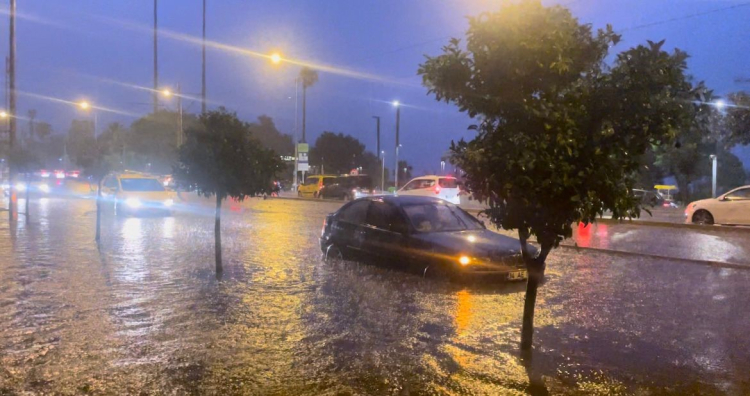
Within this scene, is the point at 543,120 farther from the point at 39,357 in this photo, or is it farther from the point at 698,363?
the point at 39,357

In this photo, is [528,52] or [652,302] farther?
[652,302]

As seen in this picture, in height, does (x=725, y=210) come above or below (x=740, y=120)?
below

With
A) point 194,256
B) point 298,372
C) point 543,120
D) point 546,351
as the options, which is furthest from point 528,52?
point 194,256

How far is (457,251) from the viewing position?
399 inches

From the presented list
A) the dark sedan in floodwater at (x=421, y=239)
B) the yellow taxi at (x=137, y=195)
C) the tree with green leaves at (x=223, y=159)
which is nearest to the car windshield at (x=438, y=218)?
the dark sedan in floodwater at (x=421, y=239)

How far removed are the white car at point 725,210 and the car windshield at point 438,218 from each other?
46.6ft

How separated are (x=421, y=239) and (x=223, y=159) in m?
3.44

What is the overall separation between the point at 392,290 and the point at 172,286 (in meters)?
3.44

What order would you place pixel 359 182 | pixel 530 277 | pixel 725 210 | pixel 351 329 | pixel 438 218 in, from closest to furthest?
pixel 530 277 < pixel 351 329 < pixel 438 218 < pixel 725 210 < pixel 359 182

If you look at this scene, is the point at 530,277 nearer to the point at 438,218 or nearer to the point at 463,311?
the point at 463,311

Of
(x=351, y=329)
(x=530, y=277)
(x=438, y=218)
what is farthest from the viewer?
(x=438, y=218)

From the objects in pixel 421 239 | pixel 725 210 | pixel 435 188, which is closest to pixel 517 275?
pixel 421 239

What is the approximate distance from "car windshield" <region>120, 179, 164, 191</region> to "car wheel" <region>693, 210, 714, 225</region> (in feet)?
65.7

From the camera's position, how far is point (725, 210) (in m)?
22.3
